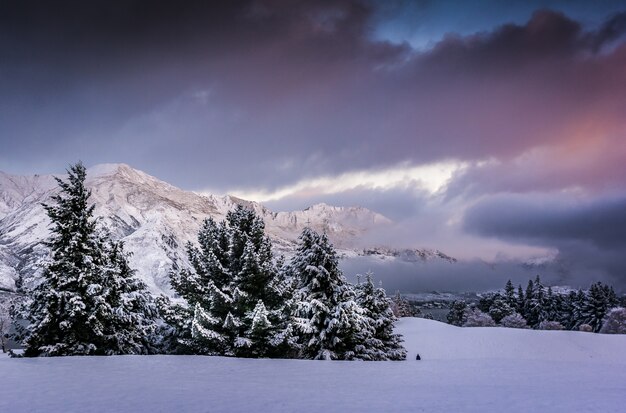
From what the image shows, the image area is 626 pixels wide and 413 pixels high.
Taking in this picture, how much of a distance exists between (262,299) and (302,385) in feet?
25.0

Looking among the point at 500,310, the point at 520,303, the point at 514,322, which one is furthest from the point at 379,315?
the point at 520,303

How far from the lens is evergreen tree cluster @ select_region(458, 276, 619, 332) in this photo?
66.1 metres

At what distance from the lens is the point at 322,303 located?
1977cm

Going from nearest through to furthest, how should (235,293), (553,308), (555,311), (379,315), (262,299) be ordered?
(235,293) < (262,299) < (379,315) < (555,311) < (553,308)

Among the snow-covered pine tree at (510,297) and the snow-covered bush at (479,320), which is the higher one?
the snow-covered pine tree at (510,297)

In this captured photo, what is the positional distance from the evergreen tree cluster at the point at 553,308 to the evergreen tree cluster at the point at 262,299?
63135mm

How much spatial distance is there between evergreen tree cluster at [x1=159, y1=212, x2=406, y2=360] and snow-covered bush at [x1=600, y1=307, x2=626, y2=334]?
56797 mm

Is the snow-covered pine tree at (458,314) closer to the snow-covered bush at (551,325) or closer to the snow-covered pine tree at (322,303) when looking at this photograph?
the snow-covered bush at (551,325)

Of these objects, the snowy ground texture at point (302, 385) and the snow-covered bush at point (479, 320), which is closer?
the snowy ground texture at point (302, 385)

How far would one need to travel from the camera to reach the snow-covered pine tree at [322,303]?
19.6 m

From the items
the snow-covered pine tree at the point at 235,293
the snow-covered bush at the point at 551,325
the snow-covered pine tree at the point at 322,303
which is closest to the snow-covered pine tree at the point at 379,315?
the snow-covered pine tree at the point at 322,303

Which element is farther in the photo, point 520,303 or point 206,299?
point 520,303

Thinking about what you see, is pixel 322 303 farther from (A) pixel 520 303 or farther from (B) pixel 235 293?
(A) pixel 520 303

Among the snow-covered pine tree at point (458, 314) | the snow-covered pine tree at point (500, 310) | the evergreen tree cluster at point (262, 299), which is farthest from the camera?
the snow-covered pine tree at point (458, 314)
